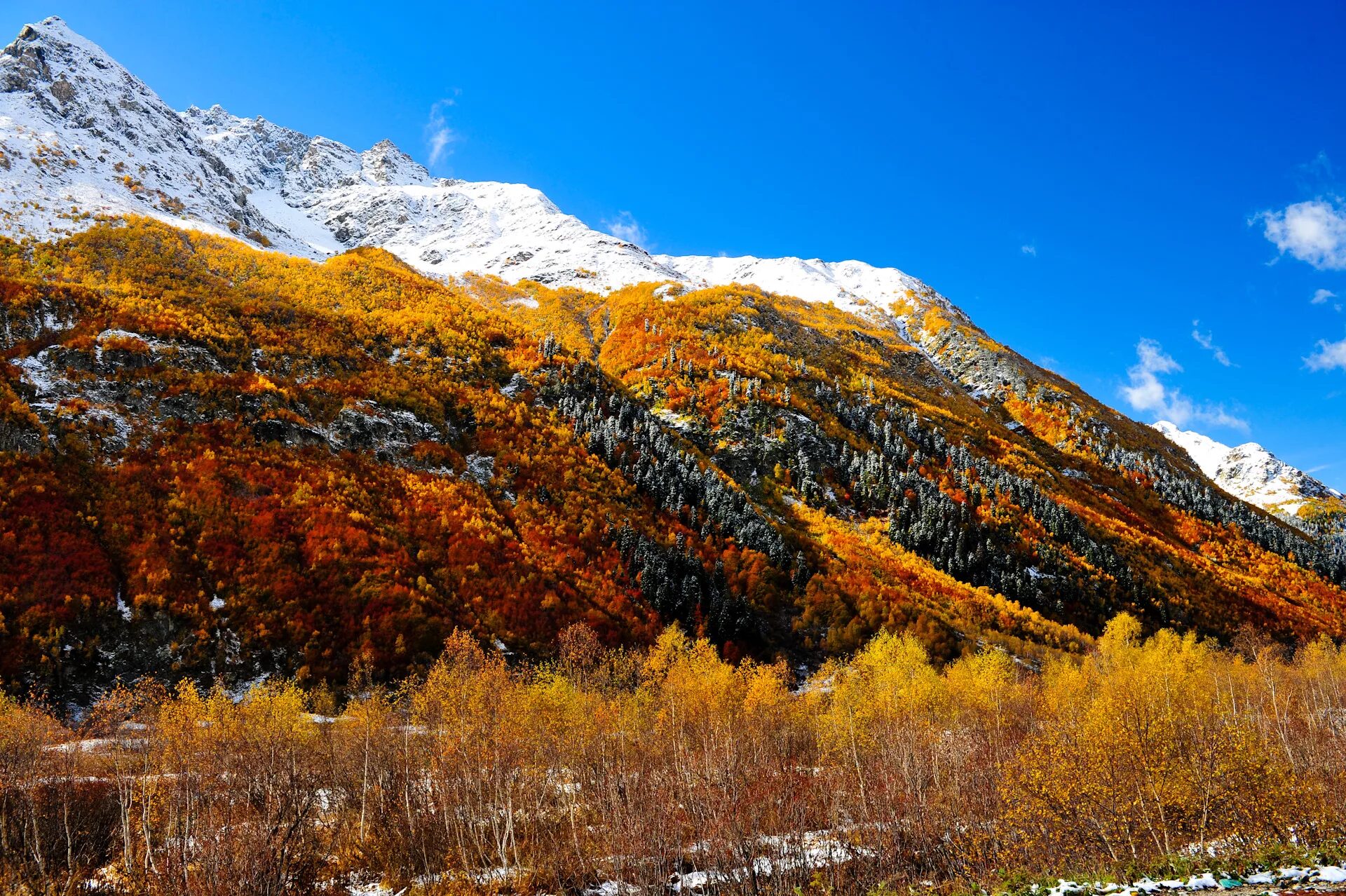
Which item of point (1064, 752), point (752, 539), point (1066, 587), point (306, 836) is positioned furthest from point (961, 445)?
point (306, 836)

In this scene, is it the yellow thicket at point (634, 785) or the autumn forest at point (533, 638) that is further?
the autumn forest at point (533, 638)

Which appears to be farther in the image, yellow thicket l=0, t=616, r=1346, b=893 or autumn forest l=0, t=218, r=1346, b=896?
autumn forest l=0, t=218, r=1346, b=896

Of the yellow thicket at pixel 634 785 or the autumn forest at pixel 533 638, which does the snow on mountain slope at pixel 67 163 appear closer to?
the autumn forest at pixel 533 638

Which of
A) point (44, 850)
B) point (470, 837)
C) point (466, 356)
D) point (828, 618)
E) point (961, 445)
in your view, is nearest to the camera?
point (44, 850)

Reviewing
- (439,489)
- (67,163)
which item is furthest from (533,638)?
(67,163)

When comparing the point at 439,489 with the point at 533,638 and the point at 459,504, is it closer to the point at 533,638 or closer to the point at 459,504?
the point at 459,504

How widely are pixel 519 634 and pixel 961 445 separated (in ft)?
424

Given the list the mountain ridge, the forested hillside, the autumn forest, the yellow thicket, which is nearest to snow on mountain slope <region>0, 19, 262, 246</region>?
the mountain ridge

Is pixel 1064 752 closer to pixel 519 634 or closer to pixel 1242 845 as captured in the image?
pixel 1242 845

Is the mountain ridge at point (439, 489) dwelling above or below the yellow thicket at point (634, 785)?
above

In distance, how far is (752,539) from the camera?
108 m

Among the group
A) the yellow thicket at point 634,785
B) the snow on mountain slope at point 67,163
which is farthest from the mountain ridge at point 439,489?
A: the yellow thicket at point 634,785

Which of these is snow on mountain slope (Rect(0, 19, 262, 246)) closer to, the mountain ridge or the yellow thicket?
the mountain ridge

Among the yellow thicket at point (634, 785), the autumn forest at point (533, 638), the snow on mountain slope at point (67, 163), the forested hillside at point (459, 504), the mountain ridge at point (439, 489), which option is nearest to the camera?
the yellow thicket at point (634, 785)
